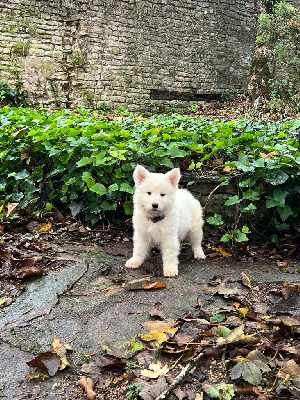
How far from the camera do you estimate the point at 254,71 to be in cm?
1362

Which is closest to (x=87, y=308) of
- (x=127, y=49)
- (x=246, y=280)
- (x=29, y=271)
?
(x=29, y=271)

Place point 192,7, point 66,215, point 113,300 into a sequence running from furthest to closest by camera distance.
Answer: point 192,7 < point 66,215 < point 113,300

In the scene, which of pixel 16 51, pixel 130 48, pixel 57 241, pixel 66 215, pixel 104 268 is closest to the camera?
pixel 104 268

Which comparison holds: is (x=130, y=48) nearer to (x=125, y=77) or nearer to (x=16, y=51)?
(x=125, y=77)

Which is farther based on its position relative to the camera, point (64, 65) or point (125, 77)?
point (125, 77)

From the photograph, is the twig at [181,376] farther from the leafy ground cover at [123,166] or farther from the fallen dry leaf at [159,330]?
the leafy ground cover at [123,166]

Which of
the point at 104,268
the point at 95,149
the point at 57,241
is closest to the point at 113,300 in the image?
the point at 104,268

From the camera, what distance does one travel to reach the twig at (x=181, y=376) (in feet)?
6.23

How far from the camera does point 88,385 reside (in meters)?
2.00

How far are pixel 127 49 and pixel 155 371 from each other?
12.0m

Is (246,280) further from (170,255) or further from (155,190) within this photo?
(155,190)

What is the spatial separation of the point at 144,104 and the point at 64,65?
9.42ft

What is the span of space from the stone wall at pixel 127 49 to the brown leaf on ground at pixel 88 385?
1024 cm

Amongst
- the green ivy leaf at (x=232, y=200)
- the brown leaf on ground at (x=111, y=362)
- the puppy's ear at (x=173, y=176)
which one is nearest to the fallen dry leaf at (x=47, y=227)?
the puppy's ear at (x=173, y=176)
